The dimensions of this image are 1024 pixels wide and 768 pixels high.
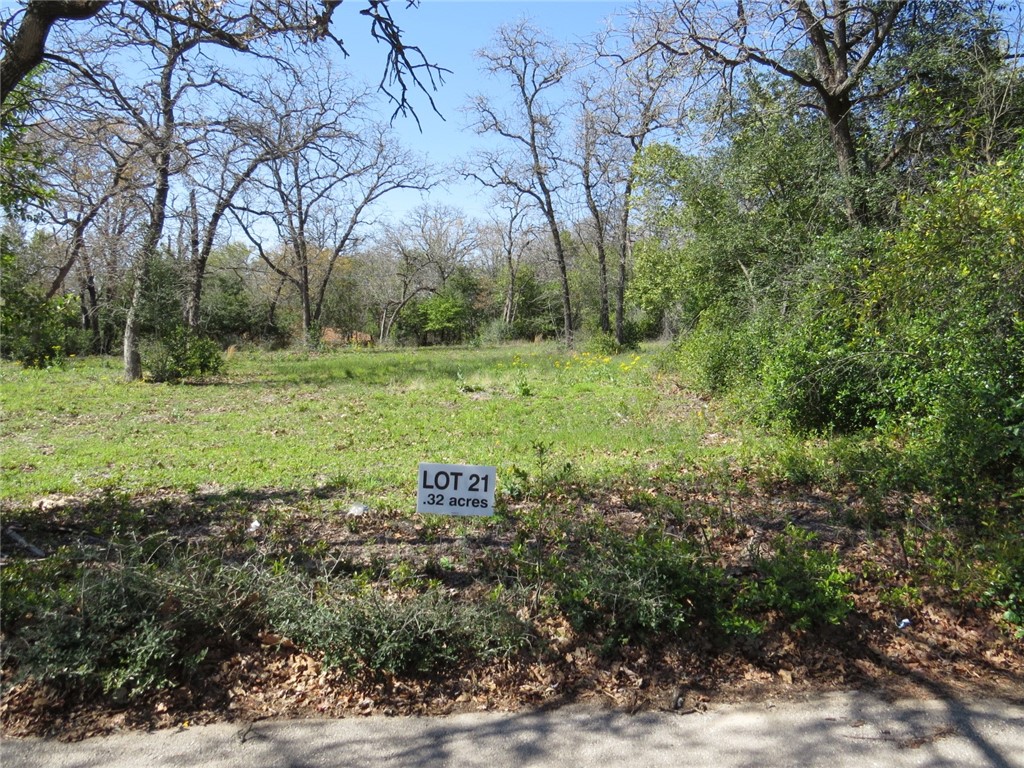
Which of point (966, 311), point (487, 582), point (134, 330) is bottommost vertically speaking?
point (487, 582)

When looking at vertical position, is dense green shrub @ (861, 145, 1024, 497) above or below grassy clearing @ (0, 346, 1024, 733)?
above

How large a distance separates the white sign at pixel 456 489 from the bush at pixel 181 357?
13.9 m

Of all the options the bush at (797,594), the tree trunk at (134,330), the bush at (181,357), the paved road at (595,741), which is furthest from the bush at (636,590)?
the tree trunk at (134,330)

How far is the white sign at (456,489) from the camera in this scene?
4.40m

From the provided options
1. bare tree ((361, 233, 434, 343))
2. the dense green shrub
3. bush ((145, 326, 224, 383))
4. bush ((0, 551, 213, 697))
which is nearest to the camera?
bush ((0, 551, 213, 697))

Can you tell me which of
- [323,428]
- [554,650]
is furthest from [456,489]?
[323,428]

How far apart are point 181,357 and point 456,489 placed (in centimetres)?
1422

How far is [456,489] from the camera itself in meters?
4.43

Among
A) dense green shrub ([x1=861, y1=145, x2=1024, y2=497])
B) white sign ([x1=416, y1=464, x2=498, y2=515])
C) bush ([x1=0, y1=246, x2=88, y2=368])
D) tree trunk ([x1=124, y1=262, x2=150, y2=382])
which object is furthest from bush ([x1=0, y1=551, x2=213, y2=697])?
tree trunk ([x1=124, y1=262, x2=150, y2=382])

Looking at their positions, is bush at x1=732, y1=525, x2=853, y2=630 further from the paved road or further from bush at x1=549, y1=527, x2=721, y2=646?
the paved road

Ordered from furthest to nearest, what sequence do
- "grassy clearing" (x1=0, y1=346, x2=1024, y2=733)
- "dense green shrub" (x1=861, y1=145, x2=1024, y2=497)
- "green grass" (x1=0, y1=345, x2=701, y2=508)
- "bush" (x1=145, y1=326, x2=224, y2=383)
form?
"bush" (x1=145, y1=326, x2=224, y2=383)
"green grass" (x1=0, y1=345, x2=701, y2=508)
"dense green shrub" (x1=861, y1=145, x2=1024, y2=497)
"grassy clearing" (x1=0, y1=346, x2=1024, y2=733)

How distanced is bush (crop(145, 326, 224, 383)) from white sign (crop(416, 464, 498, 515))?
13.9 meters

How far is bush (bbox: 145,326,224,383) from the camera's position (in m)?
16.1

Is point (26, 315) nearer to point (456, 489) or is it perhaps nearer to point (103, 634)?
point (103, 634)
